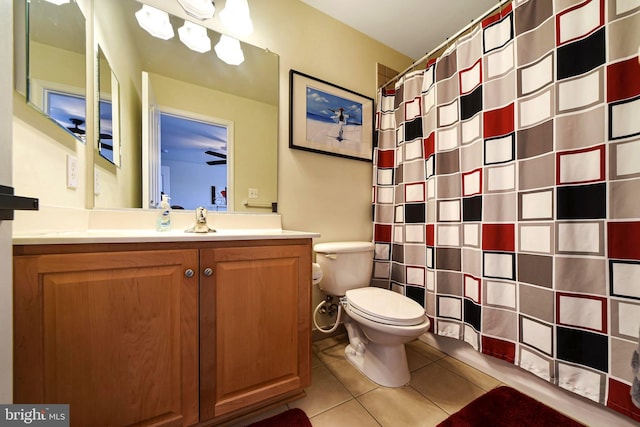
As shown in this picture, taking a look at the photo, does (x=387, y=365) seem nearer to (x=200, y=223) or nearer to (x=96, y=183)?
(x=200, y=223)

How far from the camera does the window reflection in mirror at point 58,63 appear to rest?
74 cm

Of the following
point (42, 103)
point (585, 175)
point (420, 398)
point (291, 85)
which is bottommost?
point (420, 398)

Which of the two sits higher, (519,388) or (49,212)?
(49,212)

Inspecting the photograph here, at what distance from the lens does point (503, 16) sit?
1.14 meters

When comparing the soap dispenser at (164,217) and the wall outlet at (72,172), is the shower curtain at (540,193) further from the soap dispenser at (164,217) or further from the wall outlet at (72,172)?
the wall outlet at (72,172)

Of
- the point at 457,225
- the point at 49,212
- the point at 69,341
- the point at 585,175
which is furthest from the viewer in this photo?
the point at 457,225

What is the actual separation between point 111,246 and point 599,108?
182 cm

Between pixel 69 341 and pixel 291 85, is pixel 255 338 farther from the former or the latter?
pixel 291 85

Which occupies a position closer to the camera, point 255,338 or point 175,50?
point 255,338

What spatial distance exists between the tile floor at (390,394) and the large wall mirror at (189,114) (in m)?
1.04

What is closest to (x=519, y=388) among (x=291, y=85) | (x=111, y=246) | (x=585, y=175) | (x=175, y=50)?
(x=585, y=175)

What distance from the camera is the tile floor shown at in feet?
3.32

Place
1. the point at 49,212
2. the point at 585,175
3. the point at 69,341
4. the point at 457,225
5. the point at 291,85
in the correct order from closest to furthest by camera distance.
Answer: the point at 69,341 < the point at 49,212 < the point at 585,175 < the point at 457,225 < the point at 291,85

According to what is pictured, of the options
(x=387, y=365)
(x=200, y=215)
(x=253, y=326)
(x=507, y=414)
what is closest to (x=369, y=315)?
(x=387, y=365)
